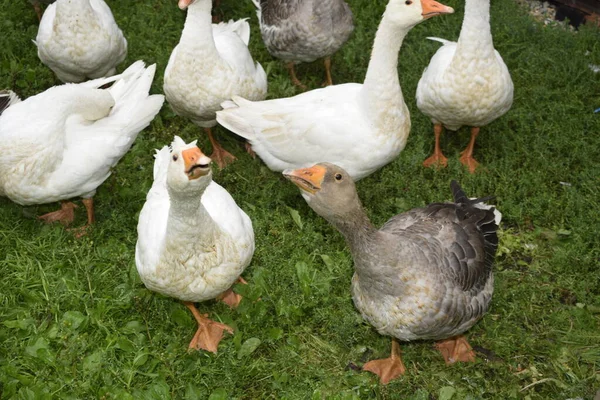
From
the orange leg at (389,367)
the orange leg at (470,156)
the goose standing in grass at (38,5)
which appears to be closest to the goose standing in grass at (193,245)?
the orange leg at (389,367)

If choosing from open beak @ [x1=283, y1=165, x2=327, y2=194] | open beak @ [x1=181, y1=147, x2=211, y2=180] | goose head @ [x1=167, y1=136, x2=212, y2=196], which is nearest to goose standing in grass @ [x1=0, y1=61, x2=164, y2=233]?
goose head @ [x1=167, y1=136, x2=212, y2=196]

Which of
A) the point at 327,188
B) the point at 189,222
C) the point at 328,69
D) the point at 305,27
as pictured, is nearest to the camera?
the point at 327,188

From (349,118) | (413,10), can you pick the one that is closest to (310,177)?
(349,118)

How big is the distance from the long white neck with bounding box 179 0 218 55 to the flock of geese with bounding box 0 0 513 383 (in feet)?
0.04

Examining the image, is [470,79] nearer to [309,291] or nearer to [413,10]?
[413,10]

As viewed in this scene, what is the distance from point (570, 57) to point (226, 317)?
5.02 metres

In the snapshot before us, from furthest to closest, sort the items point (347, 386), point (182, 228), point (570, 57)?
point (570, 57) → point (347, 386) → point (182, 228)

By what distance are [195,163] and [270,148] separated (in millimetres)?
1936

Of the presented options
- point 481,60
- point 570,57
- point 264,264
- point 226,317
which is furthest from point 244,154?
point 570,57

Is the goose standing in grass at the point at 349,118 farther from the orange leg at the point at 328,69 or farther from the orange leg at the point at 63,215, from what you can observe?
the orange leg at the point at 328,69

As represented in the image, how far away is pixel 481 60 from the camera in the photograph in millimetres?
5332

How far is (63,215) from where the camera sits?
5703 millimetres

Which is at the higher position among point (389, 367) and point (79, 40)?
point (79, 40)

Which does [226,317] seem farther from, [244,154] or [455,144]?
[455,144]
